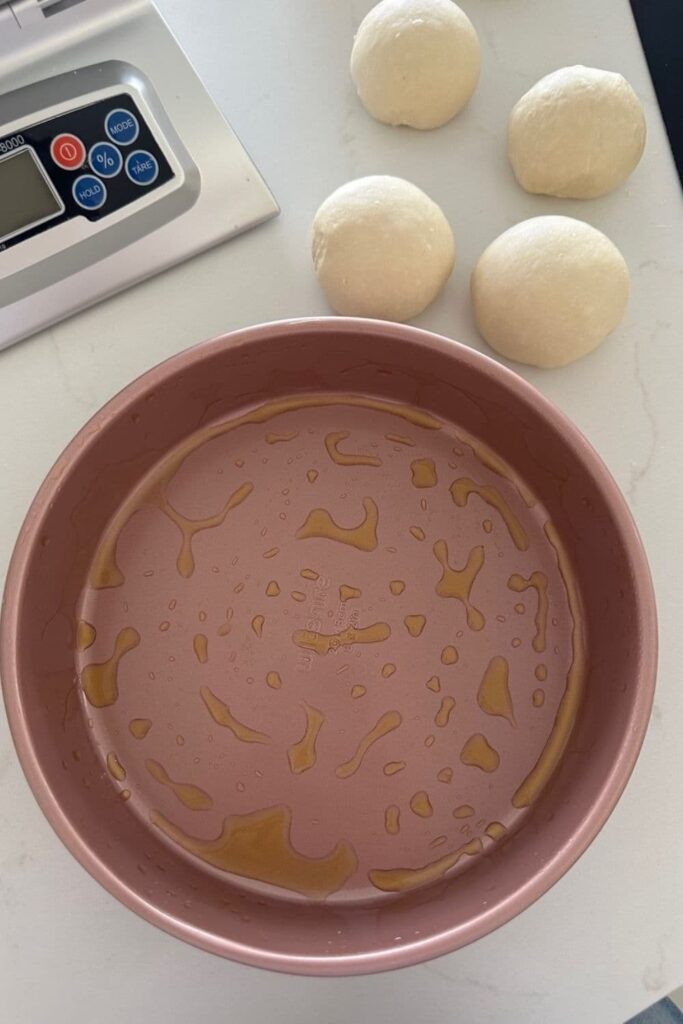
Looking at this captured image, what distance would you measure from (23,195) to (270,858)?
0.42m

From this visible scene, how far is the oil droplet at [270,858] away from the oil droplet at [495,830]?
0.08m

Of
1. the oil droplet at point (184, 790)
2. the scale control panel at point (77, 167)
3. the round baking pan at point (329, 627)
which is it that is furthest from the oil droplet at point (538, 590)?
the scale control panel at point (77, 167)

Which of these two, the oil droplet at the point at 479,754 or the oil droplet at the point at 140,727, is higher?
the oil droplet at the point at 140,727

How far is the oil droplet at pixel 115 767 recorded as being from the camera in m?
0.48

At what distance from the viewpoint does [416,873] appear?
1.53 ft

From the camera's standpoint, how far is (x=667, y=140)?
53 centimetres

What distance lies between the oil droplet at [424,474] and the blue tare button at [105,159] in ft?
0.85

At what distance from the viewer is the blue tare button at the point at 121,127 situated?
0.49 meters

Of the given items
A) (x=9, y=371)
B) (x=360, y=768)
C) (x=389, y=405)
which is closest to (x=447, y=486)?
(x=389, y=405)

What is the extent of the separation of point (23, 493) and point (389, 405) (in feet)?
0.76

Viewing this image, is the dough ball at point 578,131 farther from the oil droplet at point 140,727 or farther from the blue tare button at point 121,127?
the oil droplet at point 140,727

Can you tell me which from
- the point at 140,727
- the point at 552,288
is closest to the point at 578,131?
the point at 552,288

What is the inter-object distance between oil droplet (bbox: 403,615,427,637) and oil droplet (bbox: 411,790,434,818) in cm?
9

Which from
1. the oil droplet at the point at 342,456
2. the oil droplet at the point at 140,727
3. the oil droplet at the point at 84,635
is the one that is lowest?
the oil droplet at the point at 140,727
